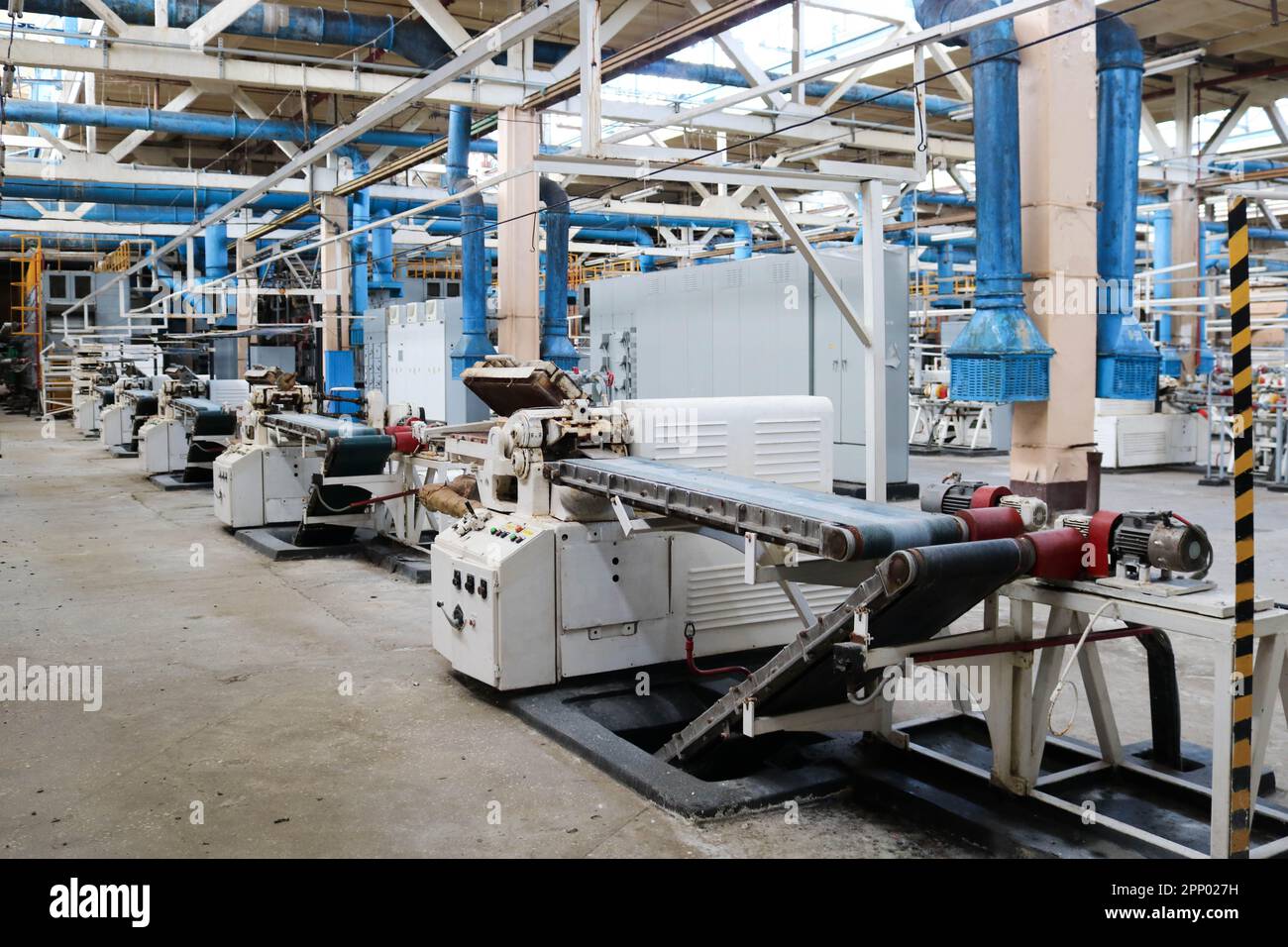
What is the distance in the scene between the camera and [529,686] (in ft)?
14.4

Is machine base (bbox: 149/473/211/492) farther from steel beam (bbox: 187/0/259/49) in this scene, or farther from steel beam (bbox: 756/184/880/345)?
steel beam (bbox: 756/184/880/345)

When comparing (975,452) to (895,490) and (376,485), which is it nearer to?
(895,490)

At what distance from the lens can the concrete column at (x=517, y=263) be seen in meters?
9.53

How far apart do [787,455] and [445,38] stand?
5330 mm

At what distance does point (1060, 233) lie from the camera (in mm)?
6531

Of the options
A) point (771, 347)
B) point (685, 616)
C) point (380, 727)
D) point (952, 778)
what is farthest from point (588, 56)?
point (771, 347)

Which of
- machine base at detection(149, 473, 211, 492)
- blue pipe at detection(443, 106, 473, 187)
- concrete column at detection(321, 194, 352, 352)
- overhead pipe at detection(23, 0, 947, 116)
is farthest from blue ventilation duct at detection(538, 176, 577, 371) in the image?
machine base at detection(149, 473, 211, 492)

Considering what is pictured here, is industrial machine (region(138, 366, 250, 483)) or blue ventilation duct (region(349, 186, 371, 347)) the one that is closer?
industrial machine (region(138, 366, 250, 483))

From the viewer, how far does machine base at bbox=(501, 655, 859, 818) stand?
3.40 m

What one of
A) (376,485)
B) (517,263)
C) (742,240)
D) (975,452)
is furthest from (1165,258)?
(376,485)

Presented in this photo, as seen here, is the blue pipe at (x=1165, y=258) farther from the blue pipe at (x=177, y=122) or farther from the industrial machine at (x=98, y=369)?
the industrial machine at (x=98, y=369)

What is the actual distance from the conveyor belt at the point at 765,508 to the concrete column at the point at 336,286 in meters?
9.39

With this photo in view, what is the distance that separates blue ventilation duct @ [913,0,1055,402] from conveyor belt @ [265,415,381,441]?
12.8 ft

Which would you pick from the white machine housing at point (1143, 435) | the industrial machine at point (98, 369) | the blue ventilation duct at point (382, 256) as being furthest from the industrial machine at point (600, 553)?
the industrial machine at point (98, 369)
